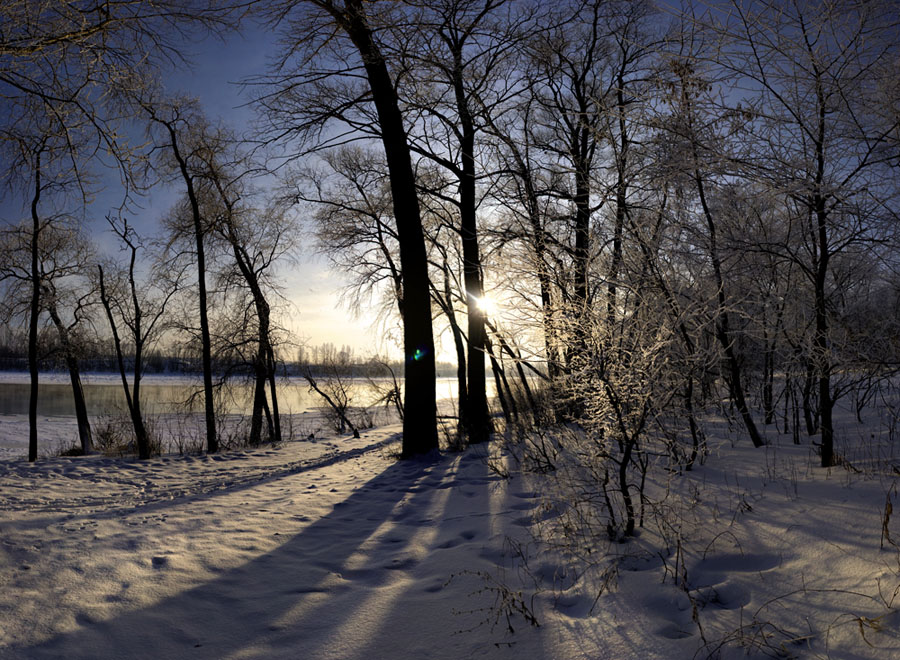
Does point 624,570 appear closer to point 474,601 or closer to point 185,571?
point 474,601

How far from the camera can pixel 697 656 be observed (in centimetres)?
189

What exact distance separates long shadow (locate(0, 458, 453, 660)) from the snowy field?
0.04 ft

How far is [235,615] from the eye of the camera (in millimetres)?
2518

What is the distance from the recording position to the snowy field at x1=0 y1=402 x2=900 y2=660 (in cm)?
208

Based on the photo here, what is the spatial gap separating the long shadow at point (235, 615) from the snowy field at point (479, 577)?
1 cm

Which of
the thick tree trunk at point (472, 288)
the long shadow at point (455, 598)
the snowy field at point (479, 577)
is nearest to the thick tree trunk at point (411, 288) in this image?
the thick tree trunk at point (472, 288)

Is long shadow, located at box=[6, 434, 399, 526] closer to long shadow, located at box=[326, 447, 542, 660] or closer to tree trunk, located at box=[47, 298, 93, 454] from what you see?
long shadow, located at box=[326, 447, 542, 660]

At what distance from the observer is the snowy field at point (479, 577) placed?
2084 mm

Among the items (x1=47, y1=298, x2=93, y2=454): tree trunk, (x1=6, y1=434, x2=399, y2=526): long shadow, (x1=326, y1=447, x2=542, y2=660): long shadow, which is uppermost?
(x1=47, y1=298, x2=93, y2=454): tree trunk

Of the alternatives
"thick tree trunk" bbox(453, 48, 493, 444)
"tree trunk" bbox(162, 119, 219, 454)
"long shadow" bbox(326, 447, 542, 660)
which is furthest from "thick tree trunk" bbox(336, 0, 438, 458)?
"tree trunk" bbox(162, 119, 219, 454)

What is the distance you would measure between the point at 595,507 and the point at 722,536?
0.91 m

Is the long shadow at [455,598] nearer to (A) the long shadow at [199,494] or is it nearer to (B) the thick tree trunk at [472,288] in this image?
(A) the long shadow at [199,494]

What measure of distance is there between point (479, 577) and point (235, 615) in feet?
4.32

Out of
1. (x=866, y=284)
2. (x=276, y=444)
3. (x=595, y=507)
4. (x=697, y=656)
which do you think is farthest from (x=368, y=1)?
(x=276, y=444)
